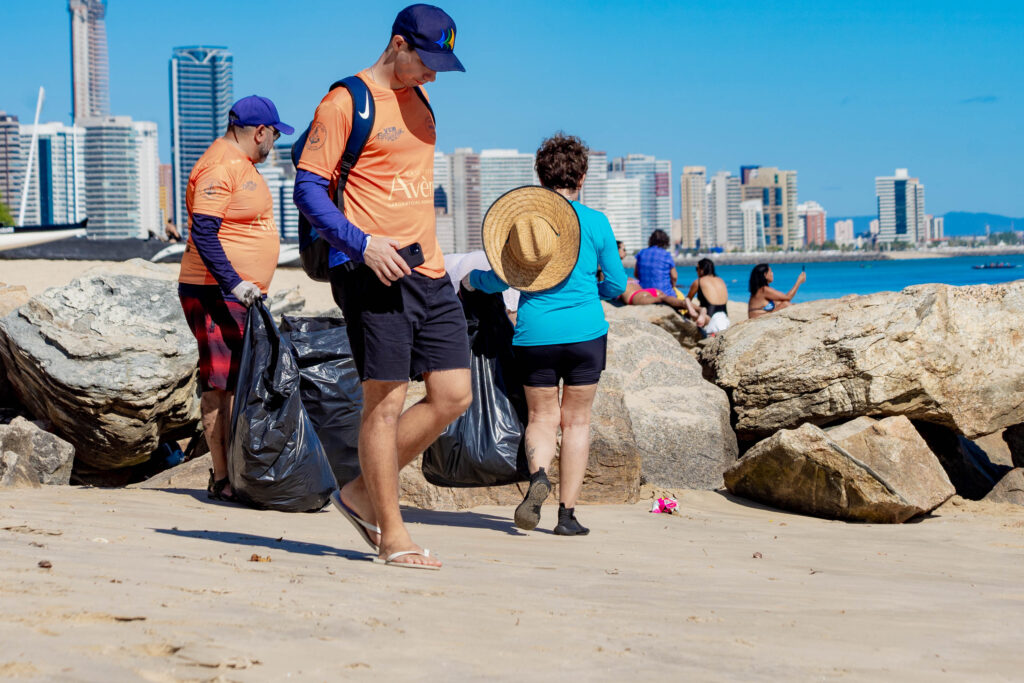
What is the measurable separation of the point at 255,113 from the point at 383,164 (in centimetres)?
179

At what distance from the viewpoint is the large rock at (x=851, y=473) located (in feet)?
16.0

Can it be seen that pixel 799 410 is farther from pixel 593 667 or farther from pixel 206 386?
pixel 593 667

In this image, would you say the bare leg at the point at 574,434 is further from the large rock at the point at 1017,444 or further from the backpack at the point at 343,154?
the large rock at the point at 1017,444

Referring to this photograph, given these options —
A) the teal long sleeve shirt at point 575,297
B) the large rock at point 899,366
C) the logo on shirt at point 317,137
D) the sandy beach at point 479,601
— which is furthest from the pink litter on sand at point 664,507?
the logo on shirt at point 317,137

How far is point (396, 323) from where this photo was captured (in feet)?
10.2

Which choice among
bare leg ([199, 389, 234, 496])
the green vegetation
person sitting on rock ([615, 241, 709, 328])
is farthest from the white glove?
the green vegetation

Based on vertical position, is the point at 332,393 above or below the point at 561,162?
below

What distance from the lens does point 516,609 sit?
268 centimetres

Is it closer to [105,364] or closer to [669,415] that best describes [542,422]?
[669,415]

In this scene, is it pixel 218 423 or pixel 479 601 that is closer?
pixel 479 601

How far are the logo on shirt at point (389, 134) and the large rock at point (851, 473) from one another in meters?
2.72

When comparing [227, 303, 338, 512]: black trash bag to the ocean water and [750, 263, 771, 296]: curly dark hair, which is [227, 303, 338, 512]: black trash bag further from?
the ocean water

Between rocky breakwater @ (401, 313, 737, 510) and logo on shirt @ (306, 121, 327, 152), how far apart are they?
89.9 inches

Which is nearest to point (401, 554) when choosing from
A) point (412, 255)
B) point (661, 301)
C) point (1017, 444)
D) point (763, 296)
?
point (412, 255)
